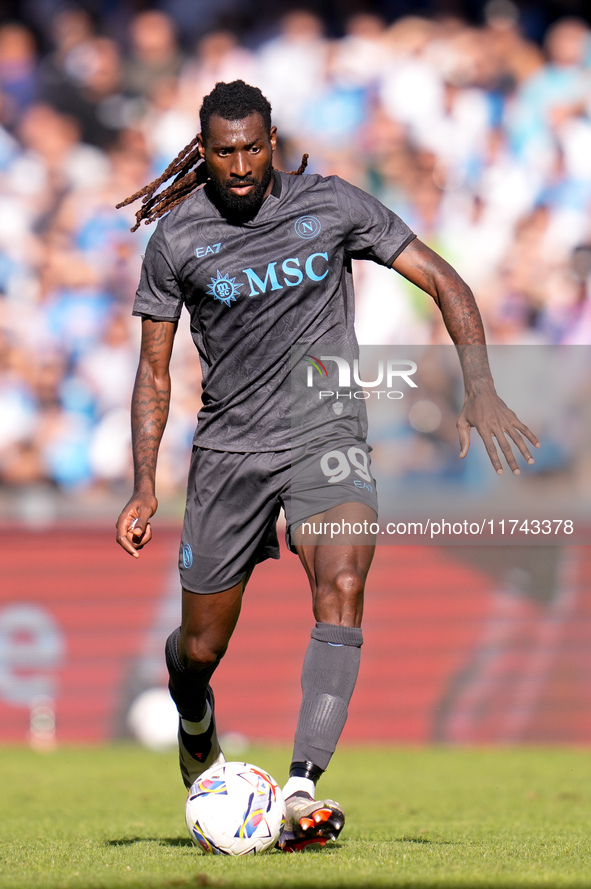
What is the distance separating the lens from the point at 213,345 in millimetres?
4785

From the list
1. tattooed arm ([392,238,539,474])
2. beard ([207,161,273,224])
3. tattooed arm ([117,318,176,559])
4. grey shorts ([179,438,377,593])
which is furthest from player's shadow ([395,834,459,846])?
beard ([207,161,273,224])

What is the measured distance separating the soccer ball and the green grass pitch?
0.08m

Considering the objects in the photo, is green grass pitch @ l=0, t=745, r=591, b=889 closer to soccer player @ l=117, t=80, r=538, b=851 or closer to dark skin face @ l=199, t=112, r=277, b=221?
soccer player @ l=117, t=80, r=538, b=851

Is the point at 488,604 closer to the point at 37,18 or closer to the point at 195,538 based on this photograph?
the point at 195,538

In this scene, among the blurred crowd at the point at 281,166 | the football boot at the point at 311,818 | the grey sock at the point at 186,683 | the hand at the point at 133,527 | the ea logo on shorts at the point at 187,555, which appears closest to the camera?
the football boot at the point at 311,818

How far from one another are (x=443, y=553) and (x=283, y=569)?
1.33m

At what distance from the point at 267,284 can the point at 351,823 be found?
2.64 m

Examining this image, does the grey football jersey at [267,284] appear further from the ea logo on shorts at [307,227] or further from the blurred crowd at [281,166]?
the blurred crowd at [281,166]

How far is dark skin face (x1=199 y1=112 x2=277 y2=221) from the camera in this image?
4539 mm

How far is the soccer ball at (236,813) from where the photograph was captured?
4.13 m

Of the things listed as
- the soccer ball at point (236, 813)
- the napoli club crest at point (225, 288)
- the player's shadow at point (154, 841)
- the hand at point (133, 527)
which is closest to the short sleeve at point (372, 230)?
the napoli club crest at point (225, 288)

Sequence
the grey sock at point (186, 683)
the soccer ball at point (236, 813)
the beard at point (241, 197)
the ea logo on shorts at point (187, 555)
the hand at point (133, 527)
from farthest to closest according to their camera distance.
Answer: the grey sock at point (186, 683), the ea logo on shorts at point (187, 555), the beard at point (241, 197), the hand at point (133, 527), the soccer ball at point (236, 813)

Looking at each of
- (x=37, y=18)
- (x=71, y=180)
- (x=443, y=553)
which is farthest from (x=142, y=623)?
(x=37, y=18)

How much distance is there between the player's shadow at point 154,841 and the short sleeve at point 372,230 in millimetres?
2431
